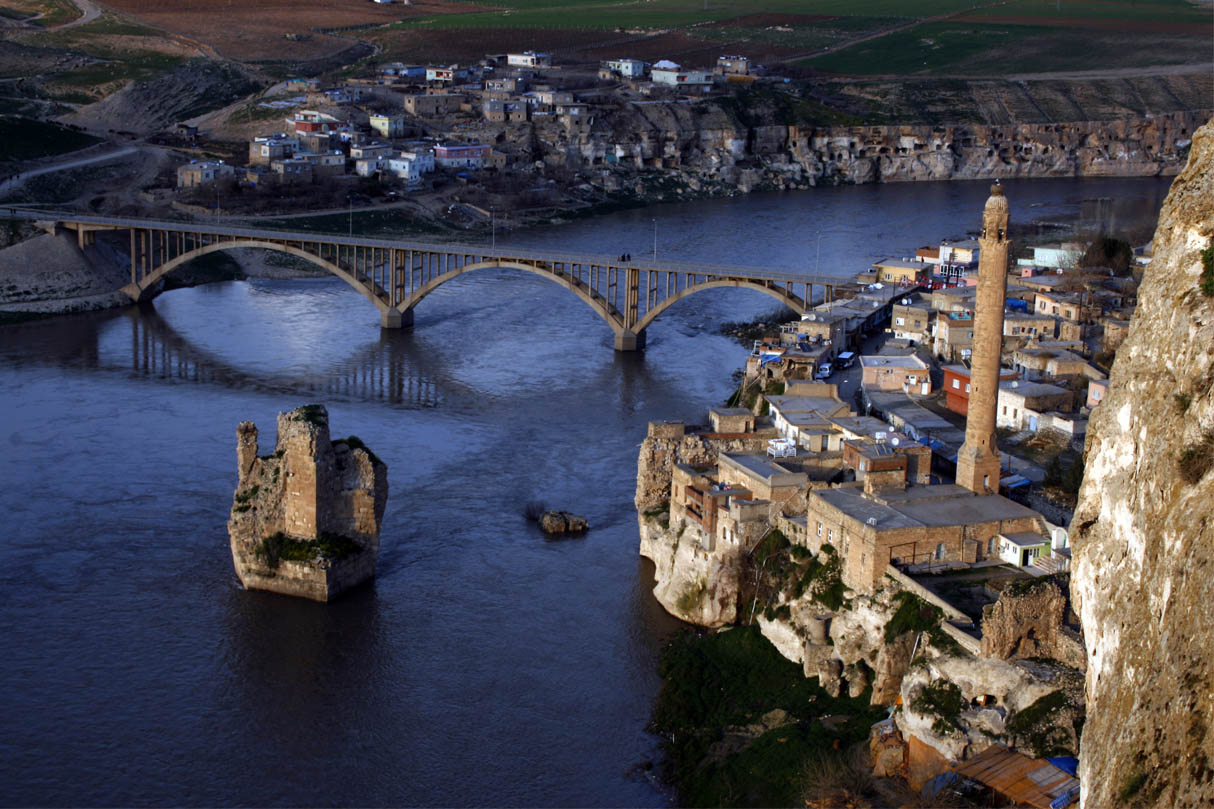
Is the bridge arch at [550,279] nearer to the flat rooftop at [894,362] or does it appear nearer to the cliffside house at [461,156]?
Result: the flat rooftop at [894,362]

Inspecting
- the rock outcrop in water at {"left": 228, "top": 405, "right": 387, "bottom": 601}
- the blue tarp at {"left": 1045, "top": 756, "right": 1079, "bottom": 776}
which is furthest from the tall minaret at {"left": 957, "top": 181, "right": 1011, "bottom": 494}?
the rock outcrop in water at {"left": 228, "top": 405, "right": 387, "bottom": 601}

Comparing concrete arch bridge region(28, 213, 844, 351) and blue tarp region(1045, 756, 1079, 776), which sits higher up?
concrete arch bridge region(28, 213, 844, 351)

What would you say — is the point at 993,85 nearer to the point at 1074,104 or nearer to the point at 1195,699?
the point at 1074,104

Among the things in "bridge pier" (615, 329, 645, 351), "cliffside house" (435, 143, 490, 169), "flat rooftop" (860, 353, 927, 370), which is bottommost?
"bridge pier" (615, 329, 645, 351)

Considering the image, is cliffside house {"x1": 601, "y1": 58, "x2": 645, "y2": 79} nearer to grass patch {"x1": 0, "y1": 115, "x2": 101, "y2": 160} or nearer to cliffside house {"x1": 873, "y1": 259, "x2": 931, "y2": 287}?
grass patch {"x1": 0, "y1": 115, "x2": 101, "y2": 160}

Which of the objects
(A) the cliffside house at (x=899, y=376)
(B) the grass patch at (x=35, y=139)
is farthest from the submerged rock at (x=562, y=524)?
(B) the grass patch at (x=35, y=139)

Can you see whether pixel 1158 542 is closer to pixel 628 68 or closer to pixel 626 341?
pixel 626 341

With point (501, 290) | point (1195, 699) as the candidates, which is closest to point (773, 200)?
point (501, 290)
